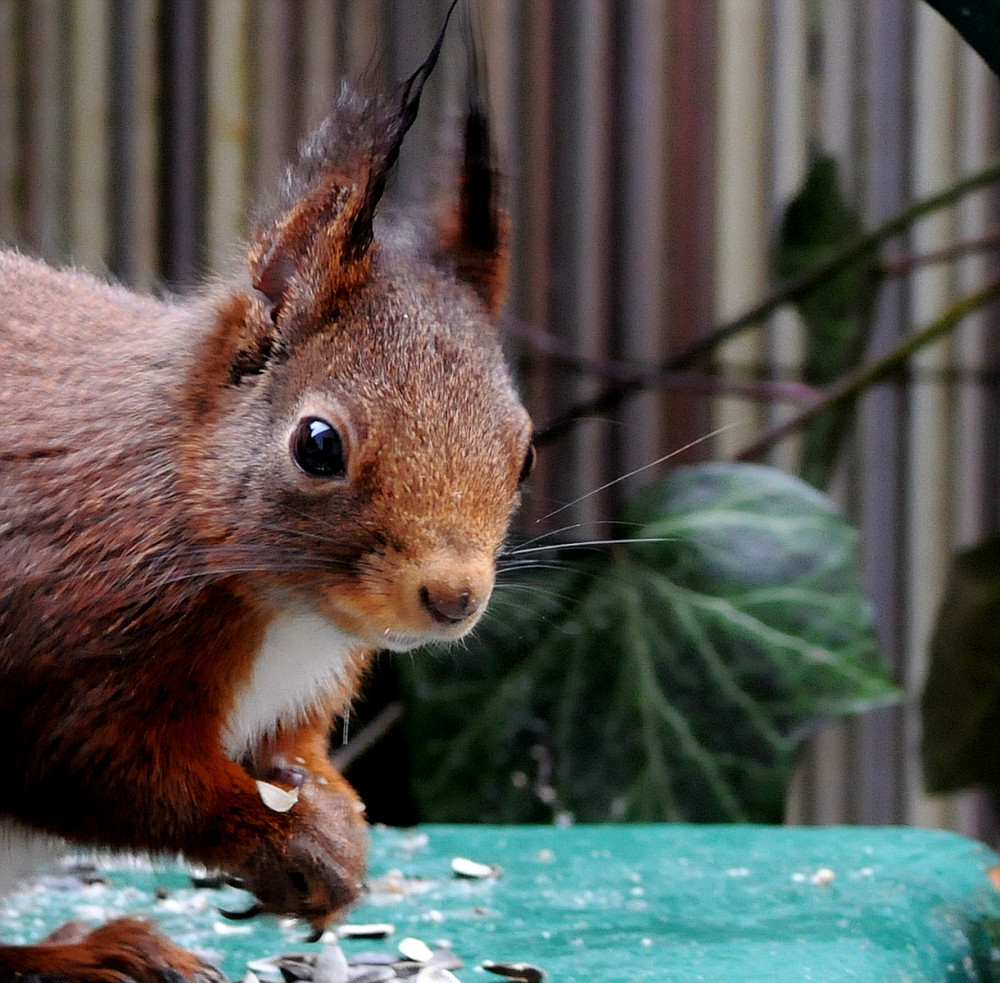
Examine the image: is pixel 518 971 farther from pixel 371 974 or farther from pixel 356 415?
pixel 356 415

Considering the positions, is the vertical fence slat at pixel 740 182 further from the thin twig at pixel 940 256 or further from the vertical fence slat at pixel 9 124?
the vertical fence slat at pixel 9 124

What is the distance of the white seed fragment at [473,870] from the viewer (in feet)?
4.18

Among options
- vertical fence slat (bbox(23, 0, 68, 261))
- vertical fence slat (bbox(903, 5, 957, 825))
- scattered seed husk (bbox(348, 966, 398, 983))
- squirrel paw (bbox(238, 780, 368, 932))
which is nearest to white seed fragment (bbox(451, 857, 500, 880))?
scattered seed husk (bbox(348, 966, 398, 983))

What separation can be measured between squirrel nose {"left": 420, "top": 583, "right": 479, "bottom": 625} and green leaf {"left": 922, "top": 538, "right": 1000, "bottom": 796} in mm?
1174

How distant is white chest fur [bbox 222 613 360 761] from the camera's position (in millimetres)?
876

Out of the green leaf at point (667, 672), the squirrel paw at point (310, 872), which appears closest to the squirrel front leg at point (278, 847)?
the squirrel paw at point (310, 872)

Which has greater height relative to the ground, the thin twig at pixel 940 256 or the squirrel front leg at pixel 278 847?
the thin twig at pixel 940 256

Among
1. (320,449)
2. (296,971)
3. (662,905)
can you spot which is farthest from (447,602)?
(662,905)

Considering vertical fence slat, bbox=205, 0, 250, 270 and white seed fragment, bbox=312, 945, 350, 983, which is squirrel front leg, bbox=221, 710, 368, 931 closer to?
white seed fragment, bbox=312, 945, 350, 983

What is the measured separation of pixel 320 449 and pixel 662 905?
0.53 m

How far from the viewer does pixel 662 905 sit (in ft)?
3.78

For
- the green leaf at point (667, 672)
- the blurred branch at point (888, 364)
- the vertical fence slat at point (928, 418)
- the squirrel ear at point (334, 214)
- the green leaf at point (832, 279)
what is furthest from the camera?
the vertical fence slat at point (928, 418)

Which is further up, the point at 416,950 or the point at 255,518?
the point at 255,518

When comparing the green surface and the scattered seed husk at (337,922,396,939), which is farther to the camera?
the scattered seed husk at (337,922,396,939)
